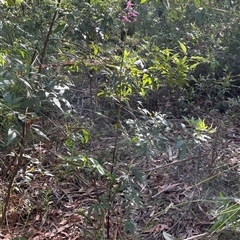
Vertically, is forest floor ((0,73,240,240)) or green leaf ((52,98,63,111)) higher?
green leaf ((52,98,63,111))

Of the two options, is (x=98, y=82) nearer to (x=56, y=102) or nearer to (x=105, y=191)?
(x=105, y=191)

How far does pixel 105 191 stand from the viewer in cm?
244

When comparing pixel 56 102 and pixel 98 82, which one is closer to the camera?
pixel 56 102

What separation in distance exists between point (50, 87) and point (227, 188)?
5.06 feet

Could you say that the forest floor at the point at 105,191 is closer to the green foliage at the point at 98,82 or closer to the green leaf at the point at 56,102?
the green foliage at the point at 98,82

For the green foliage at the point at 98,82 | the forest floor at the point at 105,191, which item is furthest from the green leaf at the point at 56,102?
the forest floor at the point at 105,191

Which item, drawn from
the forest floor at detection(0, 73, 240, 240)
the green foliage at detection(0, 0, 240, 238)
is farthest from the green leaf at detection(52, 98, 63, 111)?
the forest floor at detection(0, 73, 240, 240)

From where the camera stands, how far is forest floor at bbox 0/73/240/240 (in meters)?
2.48

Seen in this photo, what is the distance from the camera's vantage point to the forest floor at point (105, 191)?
8.13ft

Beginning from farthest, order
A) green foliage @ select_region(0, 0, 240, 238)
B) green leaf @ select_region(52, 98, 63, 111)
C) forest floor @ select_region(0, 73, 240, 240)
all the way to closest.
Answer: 1. forest floor @ select_region(0, 73, 240, 240)
2. green foliage @ select_region(0, 0, 240, 238)
3. green leaf @ select_region(52, 98, 63, 111)

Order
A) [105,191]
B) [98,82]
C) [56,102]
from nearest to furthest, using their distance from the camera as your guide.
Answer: [56,102] < [105,191] < [98,82]

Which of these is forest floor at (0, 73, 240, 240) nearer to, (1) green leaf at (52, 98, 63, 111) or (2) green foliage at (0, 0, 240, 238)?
(2) green foliage at (0, 0, 240, 238)

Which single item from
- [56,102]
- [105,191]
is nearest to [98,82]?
[105,191]

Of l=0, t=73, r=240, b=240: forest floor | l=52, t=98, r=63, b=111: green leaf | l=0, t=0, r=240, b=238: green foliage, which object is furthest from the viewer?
l=0, t=73, r=240, b=240: forest floor
